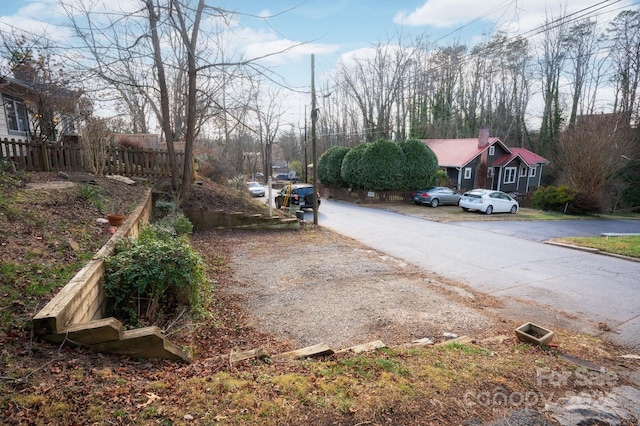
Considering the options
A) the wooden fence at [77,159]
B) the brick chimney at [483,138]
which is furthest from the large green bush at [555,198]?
the wooden fence at [77,159]

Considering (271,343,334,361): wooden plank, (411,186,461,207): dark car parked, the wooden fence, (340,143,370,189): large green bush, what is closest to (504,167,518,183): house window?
(411,186,461,207): dark car parked

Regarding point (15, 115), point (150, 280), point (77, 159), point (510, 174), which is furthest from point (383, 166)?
point (150, 280)

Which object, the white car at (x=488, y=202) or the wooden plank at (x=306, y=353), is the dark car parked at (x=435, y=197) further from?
the wooden plank at (x=306, y=353)

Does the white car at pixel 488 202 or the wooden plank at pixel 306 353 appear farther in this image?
the white car at pixel 488 202

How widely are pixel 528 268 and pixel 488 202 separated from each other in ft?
37.9

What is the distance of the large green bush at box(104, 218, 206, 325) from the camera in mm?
3826

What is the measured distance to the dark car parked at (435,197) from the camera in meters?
22.0

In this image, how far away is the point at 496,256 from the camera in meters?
9.41

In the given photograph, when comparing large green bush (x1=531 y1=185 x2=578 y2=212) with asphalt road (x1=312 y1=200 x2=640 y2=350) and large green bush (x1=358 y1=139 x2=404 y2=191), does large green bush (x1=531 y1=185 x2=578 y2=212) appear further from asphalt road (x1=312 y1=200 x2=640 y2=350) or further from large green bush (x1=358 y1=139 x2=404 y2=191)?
large green bush (x1=358 y1=139 x2=404 y2=191)

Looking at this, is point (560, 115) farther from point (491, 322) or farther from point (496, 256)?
point (491, 322)

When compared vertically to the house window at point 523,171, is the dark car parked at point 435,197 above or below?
below

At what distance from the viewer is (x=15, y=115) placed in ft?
44.6

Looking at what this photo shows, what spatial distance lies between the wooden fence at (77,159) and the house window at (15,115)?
3.33 metres

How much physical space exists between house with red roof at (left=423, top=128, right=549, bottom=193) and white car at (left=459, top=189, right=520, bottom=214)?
8.46 meters
